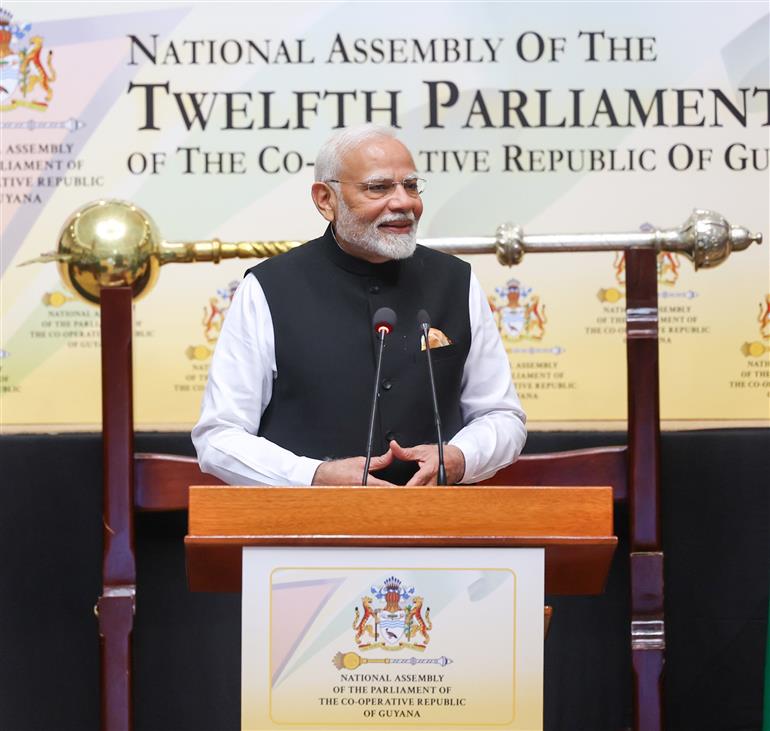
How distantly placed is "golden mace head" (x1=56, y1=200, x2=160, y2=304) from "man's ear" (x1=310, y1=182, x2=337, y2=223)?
1.45 ft

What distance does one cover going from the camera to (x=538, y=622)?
2355 millimetres

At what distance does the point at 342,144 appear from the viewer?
9.96 ft

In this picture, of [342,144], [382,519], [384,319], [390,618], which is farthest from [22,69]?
[390,618]

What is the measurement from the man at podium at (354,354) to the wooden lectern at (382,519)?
50cm

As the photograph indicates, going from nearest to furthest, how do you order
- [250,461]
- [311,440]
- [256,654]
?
1. [256,654]
2. [250,461]
3. [311,440]

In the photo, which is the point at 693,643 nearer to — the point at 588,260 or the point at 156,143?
the point at 588,260

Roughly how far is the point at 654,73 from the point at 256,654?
268cm

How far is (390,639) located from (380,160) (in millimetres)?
1130

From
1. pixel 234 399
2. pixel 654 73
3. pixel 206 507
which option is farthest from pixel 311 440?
pixel 654 73

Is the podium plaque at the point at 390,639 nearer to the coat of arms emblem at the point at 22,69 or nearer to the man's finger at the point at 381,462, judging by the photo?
the man's finger at the point at 381,462

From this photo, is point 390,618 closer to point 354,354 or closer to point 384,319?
point 384,319

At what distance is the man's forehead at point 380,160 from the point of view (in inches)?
118

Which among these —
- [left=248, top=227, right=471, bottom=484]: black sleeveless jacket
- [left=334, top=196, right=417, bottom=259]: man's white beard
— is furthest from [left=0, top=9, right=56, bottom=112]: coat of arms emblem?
[left=334, top=196, right=417, bottom=259]: man's white beard

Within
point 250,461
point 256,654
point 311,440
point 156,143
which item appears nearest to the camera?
point 256,654
